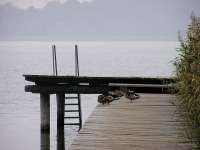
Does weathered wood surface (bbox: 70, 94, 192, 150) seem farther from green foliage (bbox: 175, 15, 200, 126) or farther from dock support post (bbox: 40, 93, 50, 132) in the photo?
dock support post (bbox: 40, 93, 50, 132)

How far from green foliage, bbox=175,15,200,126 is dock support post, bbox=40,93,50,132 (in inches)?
311

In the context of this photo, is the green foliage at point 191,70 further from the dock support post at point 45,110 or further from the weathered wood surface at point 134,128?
→ the dock support post at point 45,110

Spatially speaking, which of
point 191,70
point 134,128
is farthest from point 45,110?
point 191,70

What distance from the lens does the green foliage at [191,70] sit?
25.5ft

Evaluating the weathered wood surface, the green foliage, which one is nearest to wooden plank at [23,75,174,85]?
the weathered wood surface

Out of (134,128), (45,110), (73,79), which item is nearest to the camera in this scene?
(134,128)

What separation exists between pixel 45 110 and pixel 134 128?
27.3 ft

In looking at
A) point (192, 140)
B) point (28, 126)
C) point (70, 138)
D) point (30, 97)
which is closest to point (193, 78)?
point (192, 140)

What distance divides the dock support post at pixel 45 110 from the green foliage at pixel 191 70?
789cm

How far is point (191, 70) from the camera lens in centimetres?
810

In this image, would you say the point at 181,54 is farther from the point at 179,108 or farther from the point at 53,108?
the point at 53,108

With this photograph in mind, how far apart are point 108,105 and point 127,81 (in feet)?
12.1

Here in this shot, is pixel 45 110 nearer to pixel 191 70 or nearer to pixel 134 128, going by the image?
pixel 134 128

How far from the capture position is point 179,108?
32.3 ft
